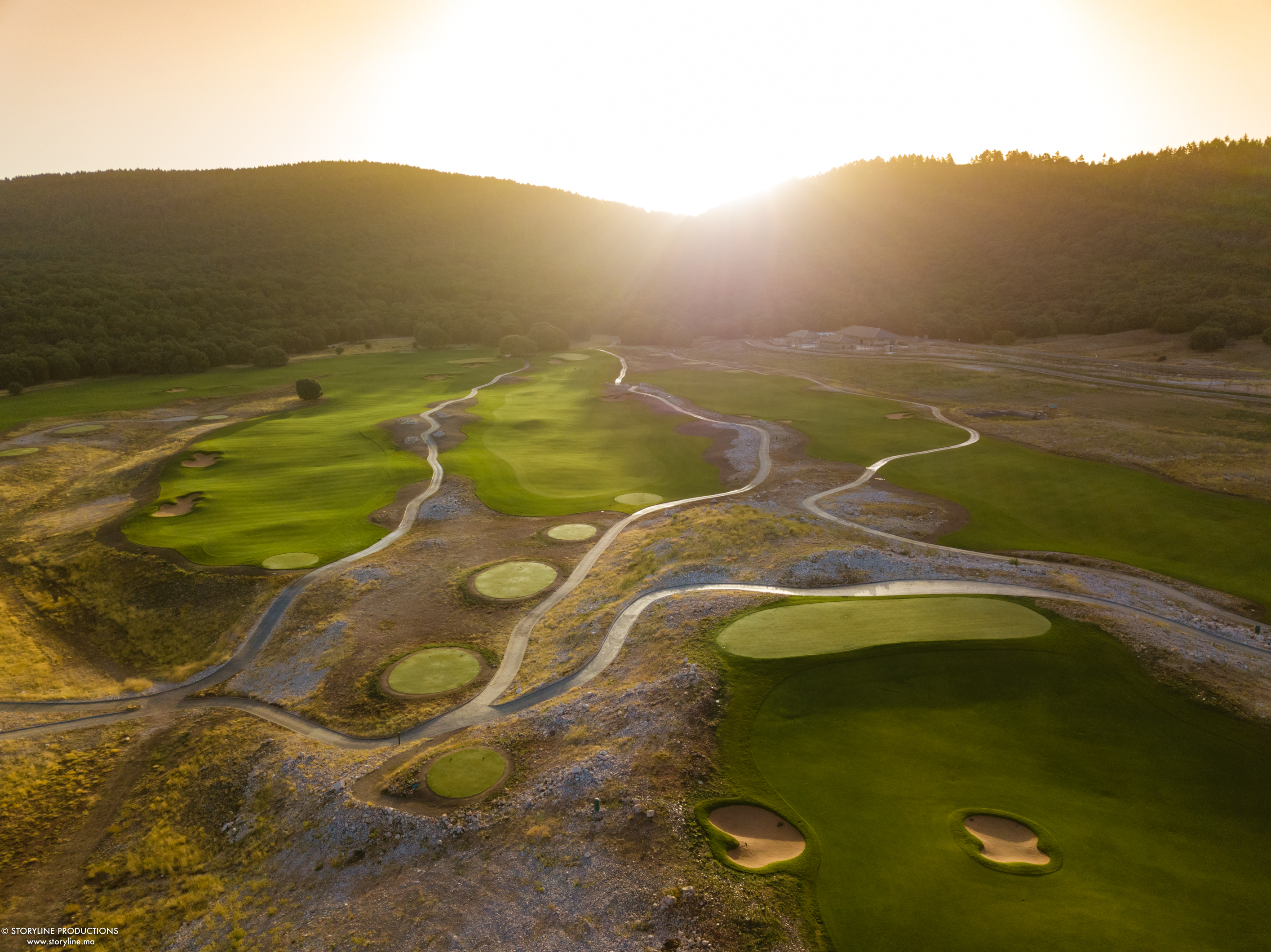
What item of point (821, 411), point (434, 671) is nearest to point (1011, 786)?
point (434, 671)

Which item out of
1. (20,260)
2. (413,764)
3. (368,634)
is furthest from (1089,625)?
(20,260)

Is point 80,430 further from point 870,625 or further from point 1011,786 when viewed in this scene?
point 1011,786

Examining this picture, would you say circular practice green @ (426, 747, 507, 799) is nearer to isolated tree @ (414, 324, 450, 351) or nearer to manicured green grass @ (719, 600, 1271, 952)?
manicured green grass @ (719, 600, 1271, 952)

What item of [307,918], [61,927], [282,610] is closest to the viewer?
[307,918]

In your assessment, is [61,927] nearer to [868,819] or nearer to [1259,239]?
[868,819]

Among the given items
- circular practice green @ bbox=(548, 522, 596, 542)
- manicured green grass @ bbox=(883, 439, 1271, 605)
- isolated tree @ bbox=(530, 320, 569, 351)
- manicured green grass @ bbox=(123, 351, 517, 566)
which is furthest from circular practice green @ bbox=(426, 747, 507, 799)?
isolated tree @ bbox=(530, 320, 569, 351)

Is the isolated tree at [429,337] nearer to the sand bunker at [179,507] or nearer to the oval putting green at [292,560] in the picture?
the sand bunker at [179,507]

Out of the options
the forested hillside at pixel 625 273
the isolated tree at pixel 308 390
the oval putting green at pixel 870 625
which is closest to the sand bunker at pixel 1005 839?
the oval putting green at pixel 870 625
